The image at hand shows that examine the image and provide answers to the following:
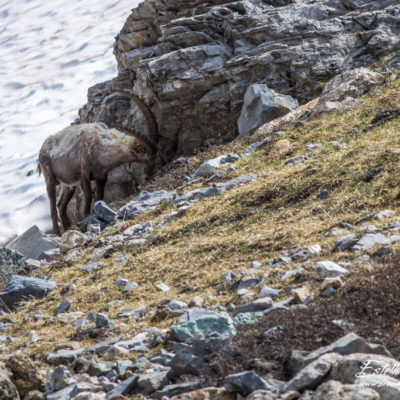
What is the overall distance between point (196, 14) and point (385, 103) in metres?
8.84

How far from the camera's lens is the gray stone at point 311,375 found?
307cm

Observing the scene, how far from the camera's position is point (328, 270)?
516cm

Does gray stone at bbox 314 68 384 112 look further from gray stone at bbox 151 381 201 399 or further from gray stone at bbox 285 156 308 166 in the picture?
gray stone at bbox 151 381 201 399

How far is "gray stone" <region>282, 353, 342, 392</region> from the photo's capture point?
3072mm

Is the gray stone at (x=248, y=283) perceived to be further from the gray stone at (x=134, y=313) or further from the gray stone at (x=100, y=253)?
the gray stone at (x=100, y=253)

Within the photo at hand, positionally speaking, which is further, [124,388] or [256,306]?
[256,306]

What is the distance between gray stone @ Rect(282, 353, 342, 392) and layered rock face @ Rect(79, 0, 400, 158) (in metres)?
13.4

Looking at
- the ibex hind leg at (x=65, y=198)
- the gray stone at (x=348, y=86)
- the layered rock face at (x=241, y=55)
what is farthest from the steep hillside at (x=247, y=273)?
the ibex hind leg at (x=65, y=198)

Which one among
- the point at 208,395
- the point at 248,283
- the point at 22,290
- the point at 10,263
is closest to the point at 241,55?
the point at 10,263

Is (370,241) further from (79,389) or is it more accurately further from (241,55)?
(241,55)

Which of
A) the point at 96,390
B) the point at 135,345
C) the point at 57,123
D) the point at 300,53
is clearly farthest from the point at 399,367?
the point at 57,123

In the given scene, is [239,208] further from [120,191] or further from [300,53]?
[120,191]

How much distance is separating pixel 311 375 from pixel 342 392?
33 centimetres

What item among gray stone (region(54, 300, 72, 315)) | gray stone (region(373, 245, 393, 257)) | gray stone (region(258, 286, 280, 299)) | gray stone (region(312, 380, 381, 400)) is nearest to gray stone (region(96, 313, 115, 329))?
gray stone (region(54, 300, 72, 315))
